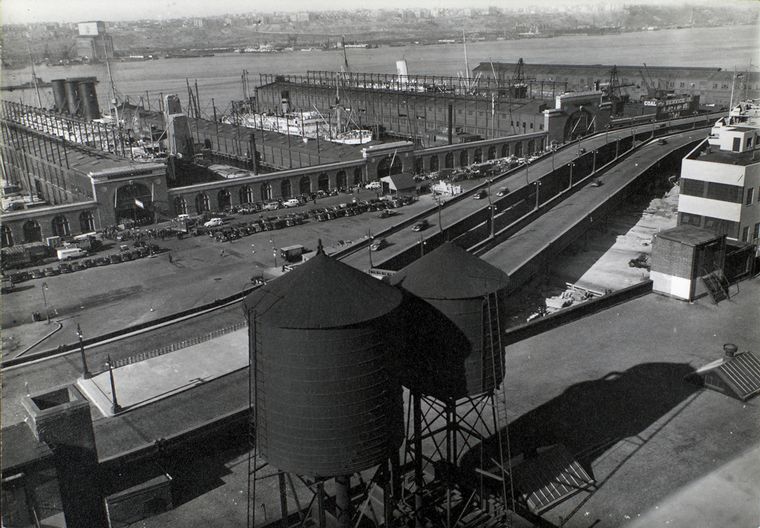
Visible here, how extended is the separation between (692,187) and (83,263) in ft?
155

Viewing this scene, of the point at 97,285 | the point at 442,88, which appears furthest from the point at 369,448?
the point at 442,88

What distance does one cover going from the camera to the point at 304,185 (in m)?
78.9

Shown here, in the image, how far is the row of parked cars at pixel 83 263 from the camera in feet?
176

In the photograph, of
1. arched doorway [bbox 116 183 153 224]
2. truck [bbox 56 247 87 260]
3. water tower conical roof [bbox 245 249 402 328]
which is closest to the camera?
water tower conical roof [bbox 245 249 402 328]

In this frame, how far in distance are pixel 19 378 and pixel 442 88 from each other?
397ft

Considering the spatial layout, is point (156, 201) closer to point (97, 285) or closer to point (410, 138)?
point (97, 285)

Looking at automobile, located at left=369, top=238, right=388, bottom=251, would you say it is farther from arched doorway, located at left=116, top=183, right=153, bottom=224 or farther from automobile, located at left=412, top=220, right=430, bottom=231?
arched doorway, located at left=116, top=183, right=153, bottom=224

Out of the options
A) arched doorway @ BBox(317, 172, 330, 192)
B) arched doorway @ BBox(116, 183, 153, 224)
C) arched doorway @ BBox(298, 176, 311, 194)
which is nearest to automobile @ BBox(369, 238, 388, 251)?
arched doorway @ BBox(116, 183, 153, 224)

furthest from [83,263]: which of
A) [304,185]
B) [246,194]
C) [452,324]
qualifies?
[452,324]

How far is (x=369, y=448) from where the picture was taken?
13.1 m

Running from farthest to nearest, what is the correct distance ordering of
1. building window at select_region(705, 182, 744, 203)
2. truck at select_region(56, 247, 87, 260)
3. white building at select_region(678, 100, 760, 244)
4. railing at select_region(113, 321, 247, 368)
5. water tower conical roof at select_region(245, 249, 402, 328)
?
truck at select_region(56, 247, 87, 260) < building window at select_region(705, 182, 744, 203) < white building at select_region(678, 100, 760, 244) < railing at select_region(113, 321, 247, 368) < water tower conical roof at select_region(245, 249, 402, 328)

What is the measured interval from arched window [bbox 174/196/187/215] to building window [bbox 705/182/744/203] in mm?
49051

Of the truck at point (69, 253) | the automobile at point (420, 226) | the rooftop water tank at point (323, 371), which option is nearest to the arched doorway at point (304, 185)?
the automobile at point (420, 226)

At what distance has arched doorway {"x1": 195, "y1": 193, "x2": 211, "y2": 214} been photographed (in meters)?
70.6
